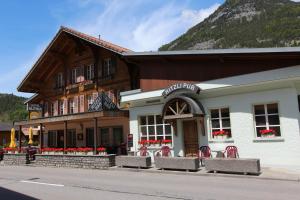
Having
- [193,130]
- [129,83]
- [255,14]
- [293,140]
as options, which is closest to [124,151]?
[129,83]

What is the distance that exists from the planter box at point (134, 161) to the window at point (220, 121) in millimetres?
3477

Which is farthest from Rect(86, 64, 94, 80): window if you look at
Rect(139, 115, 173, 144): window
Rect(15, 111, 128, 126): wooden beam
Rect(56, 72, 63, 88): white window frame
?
Rect(139, 115, 173, 144): window

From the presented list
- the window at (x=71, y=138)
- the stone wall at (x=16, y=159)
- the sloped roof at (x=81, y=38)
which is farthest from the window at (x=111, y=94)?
the stone wall at (x=16, y=159)

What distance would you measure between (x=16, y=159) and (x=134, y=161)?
11508 millimetres

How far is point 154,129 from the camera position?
755 inches

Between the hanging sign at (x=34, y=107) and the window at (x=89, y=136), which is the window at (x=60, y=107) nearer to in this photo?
the hanging sign at (x=34, y=107)

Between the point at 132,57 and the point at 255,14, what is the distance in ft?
319

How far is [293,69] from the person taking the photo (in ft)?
46.0

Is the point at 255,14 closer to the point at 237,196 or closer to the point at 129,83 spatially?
the point at 129,83

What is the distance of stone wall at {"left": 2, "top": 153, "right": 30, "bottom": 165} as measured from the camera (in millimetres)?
23516

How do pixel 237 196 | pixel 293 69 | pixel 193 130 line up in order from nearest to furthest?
pixel 237 196, pixel 293 69, pixel 193 130

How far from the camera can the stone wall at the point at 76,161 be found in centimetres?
1809

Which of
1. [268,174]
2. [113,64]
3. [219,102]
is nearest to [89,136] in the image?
[113,64]

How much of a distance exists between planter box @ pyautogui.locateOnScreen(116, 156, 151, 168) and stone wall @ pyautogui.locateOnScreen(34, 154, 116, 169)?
2.69 ft
